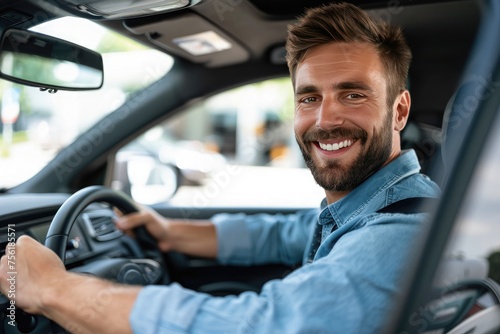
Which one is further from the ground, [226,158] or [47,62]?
[47,62]

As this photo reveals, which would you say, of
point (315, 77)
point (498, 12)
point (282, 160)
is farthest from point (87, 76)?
point (282, 160)

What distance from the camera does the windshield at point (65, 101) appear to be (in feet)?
5.31

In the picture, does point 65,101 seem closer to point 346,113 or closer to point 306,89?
point 306,89

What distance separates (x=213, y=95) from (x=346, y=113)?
3.88 feet

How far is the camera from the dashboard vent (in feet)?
6.64

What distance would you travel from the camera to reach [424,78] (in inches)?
81.0

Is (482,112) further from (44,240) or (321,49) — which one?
(44,240)

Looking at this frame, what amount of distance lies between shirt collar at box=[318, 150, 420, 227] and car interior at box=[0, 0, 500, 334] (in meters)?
0.11

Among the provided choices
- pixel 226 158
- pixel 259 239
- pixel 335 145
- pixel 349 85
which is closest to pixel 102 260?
pixel 259 239

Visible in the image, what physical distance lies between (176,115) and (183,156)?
620 centimetres

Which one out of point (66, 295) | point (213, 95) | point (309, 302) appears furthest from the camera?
point (213, 95)

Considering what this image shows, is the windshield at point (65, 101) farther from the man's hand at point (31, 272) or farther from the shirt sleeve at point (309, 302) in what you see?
the shirt sleeve at point (309, 302)

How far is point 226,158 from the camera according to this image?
10.8m

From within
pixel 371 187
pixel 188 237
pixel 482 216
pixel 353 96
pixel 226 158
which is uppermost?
pixel 353 96
